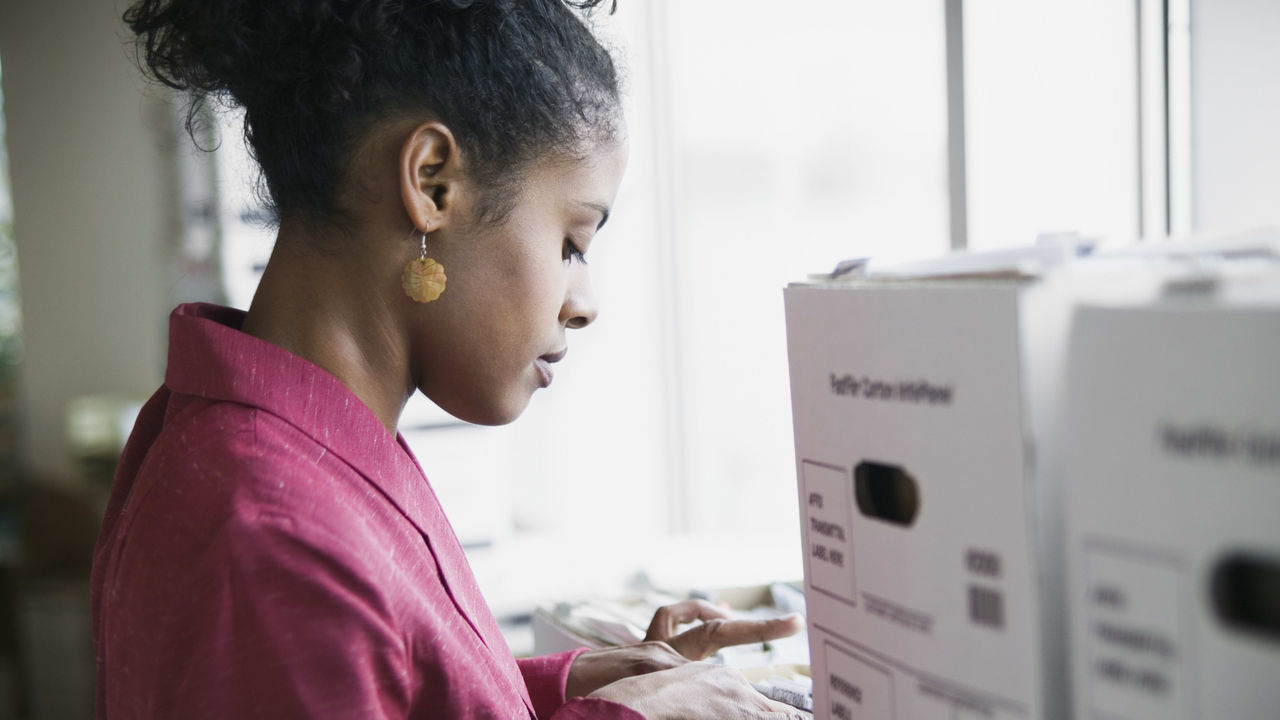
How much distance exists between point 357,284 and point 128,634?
12.8 inches

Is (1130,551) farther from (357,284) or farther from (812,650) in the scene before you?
(357,284)

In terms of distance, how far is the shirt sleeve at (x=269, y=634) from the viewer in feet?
2.03

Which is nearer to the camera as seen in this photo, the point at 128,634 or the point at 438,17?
the point at 128,634

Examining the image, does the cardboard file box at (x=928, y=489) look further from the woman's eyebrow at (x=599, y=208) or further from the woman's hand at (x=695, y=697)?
the woman's eyebrow at (x=599, y=208)

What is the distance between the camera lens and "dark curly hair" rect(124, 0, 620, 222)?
0.82 meters

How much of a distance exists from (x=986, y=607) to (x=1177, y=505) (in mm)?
125

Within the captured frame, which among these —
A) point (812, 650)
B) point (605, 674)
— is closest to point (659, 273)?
point (605, 674)

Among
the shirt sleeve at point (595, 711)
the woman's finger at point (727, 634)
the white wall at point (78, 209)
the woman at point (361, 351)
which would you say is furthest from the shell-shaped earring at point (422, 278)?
the white wall at point (78, 209)

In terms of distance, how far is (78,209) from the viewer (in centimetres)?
337

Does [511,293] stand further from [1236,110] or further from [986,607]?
[1236,110]

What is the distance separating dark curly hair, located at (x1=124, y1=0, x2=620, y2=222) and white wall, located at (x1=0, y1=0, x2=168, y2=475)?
9.26 ft

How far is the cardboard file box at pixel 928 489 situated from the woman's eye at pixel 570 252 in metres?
0.31

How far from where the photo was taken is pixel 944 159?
1509mm

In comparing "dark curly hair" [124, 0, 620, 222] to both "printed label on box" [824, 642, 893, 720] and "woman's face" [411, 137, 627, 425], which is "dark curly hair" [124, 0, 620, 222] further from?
"printed label on box" [824, 642, 893, 720]
